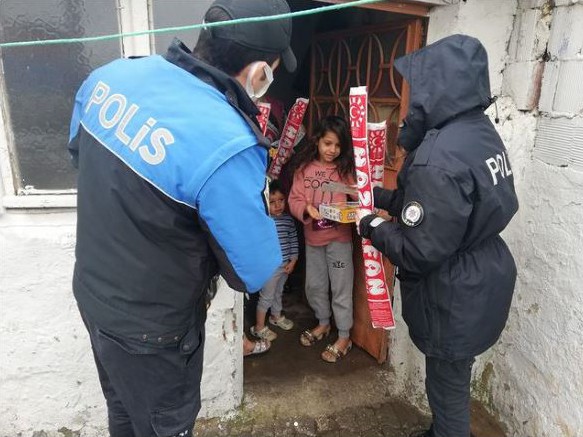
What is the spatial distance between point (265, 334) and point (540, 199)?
2.19m

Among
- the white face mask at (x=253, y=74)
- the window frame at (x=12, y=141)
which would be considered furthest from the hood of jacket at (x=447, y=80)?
the window frame at (x=12, y=141)

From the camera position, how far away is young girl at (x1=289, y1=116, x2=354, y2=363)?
10.1ft

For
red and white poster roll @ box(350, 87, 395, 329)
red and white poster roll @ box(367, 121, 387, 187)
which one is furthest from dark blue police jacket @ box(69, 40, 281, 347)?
red and white poster roll @ box(367, 121, 387, 187)

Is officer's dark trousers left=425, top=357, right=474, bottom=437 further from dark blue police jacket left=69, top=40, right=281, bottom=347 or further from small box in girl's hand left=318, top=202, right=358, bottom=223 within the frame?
dark blue police jacket left=69, top=40, right=281, bottom=347

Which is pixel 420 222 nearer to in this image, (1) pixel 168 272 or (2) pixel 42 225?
(1) pixel 168 272

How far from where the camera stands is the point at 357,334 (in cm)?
349

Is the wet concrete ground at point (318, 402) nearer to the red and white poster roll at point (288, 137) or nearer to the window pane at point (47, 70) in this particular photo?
the red and white poster roll at point (288, 137)

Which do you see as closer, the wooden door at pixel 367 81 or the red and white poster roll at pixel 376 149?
the red and white poster roll at pixel 376 149

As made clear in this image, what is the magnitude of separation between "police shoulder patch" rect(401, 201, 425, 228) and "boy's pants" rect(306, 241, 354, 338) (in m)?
1.34

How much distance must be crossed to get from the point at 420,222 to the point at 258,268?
0.75 metres

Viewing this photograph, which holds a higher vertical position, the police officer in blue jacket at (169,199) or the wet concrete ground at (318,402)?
Answer: the police officer in blue jacket at (169,199)

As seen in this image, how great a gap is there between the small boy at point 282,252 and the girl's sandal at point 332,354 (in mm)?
467

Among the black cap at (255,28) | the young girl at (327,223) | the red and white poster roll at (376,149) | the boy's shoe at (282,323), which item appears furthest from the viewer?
the boy's shoe at (282,323)

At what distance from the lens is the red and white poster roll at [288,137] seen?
3.17m
